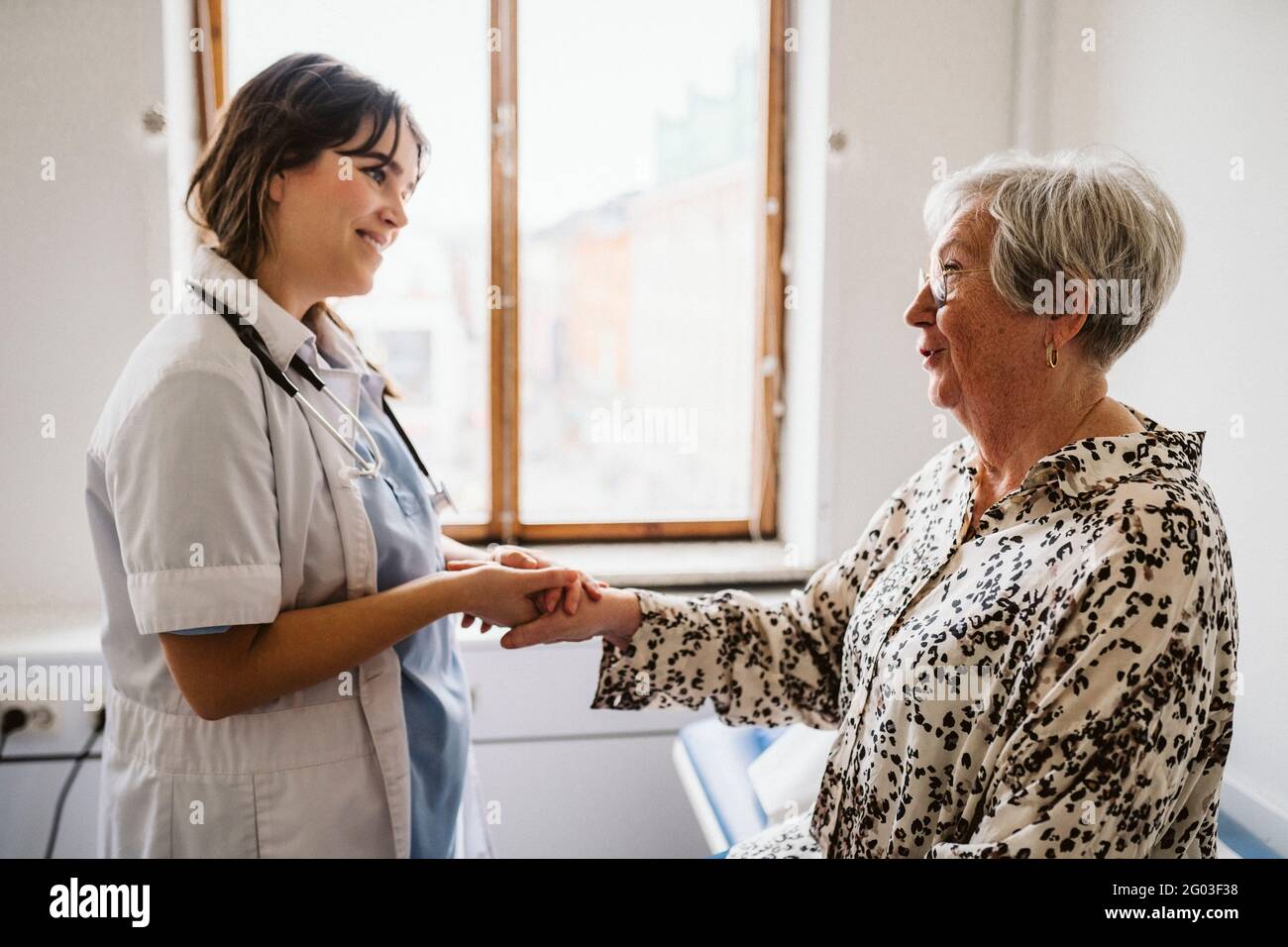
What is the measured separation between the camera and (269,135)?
1.09m

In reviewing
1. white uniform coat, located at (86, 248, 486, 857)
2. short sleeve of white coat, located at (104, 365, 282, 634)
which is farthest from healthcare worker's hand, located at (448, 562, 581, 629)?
short sleeve of white coat, located at (104, 365, 282, 634)

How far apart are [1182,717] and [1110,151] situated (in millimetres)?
642

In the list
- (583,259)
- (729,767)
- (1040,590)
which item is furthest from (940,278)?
(583,259)

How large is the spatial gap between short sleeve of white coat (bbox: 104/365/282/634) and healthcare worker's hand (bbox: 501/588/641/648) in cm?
43

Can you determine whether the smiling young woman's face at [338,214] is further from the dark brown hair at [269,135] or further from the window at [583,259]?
the window at [583,259]

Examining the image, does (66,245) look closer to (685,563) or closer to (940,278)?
(685,563)

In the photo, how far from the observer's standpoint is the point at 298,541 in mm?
1021

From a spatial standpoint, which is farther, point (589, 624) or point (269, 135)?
point (589, 624)

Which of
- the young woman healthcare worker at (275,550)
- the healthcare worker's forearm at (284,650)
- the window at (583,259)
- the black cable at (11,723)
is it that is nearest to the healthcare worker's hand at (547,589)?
the young woman healthcare worker at (275,550)

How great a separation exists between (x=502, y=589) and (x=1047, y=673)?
27.1 inches

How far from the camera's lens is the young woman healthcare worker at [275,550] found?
945 mm

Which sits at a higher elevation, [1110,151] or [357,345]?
[1110,151]
